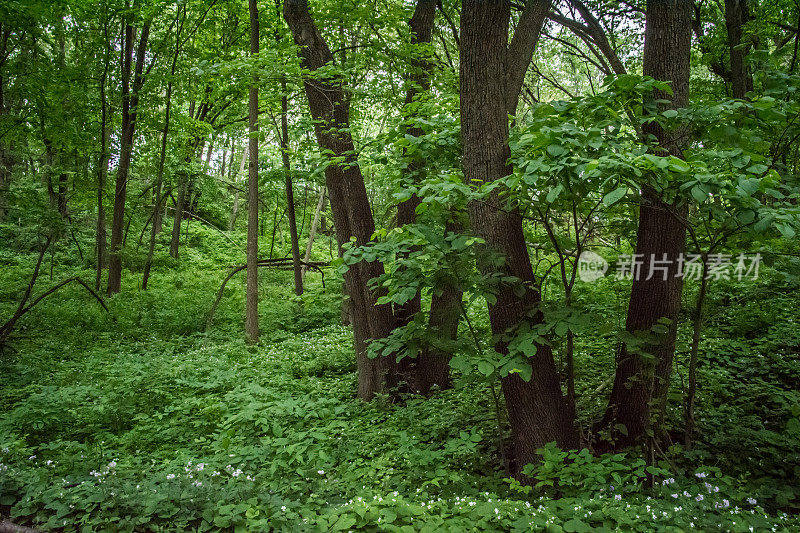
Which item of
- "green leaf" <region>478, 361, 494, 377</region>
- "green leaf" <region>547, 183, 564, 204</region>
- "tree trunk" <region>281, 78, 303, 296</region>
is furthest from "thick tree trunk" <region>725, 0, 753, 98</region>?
"tree trunk" <region>281, 78, 303, 296</region>

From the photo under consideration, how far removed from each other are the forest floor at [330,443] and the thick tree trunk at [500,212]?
428mm

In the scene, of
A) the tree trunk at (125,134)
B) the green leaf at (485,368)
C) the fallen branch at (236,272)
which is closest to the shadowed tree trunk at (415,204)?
the green leaf at (485,368)

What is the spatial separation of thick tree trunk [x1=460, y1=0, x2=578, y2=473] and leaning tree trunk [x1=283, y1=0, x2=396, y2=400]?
2.41 m

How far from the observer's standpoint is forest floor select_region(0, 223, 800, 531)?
296cm

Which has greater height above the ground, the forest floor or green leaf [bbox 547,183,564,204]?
green leaf [bbox 547,183,564,204]

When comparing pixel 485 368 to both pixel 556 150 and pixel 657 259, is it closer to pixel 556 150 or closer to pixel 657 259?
pixel 556 150

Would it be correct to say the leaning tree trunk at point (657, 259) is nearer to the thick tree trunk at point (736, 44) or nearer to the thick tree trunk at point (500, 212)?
the thick tree trunk at point (500, 212)

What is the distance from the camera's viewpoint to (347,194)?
6.15 m

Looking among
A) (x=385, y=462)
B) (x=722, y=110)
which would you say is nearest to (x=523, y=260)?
(x=722, y=110)

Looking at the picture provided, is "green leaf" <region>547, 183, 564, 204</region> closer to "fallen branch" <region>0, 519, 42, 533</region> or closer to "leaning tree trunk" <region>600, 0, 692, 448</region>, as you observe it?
"leaning tree trunk" <region>600, 0, 692, 448</region>

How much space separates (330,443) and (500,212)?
9.14 feet

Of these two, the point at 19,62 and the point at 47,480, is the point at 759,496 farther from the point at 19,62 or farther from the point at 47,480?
the point at 19,62

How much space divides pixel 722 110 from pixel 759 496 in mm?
2583

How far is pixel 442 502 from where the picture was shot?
120 inches
